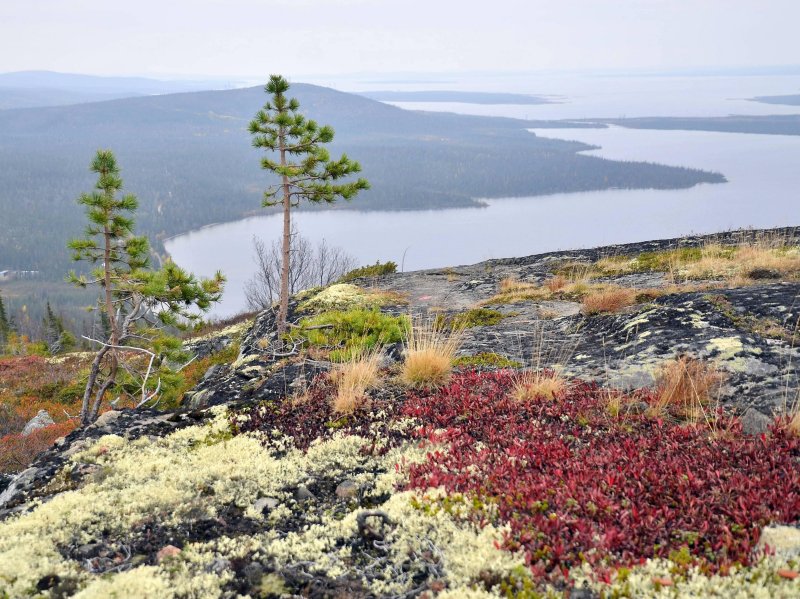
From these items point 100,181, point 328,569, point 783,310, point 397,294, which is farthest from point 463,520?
point 397,294

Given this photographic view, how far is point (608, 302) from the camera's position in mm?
10438

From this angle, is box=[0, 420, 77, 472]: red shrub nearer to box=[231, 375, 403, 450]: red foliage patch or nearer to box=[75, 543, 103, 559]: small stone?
box=[231, 375, 403, 450]: red foliage patch

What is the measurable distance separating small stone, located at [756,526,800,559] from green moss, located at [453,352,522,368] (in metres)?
4.63

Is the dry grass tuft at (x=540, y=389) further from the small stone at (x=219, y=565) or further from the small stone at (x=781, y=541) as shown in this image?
the small stone at (x=219, y=565)

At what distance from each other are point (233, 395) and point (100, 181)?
676cm

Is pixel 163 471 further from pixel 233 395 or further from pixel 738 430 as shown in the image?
pixel 738 430

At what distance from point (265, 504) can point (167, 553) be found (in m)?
0.89

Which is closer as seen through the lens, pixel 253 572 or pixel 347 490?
pixel 253 572

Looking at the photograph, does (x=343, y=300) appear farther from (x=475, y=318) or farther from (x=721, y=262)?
(x=721, y=262)

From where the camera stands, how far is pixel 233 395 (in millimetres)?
7672

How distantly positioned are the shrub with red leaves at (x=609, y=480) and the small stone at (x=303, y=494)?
3.03ft

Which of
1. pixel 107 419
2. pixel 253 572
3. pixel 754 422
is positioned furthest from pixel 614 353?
pixel 107 419

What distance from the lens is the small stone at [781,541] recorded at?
3301 millimetres

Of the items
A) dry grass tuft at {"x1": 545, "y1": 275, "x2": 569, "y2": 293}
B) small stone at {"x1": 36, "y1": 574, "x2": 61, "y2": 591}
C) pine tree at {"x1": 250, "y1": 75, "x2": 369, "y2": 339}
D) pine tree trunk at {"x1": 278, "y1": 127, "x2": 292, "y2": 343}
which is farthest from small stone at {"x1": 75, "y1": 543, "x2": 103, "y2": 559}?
dry grass tuft at {"x1": 545, "y1": 275, "x2": 569, "y2": 293}
